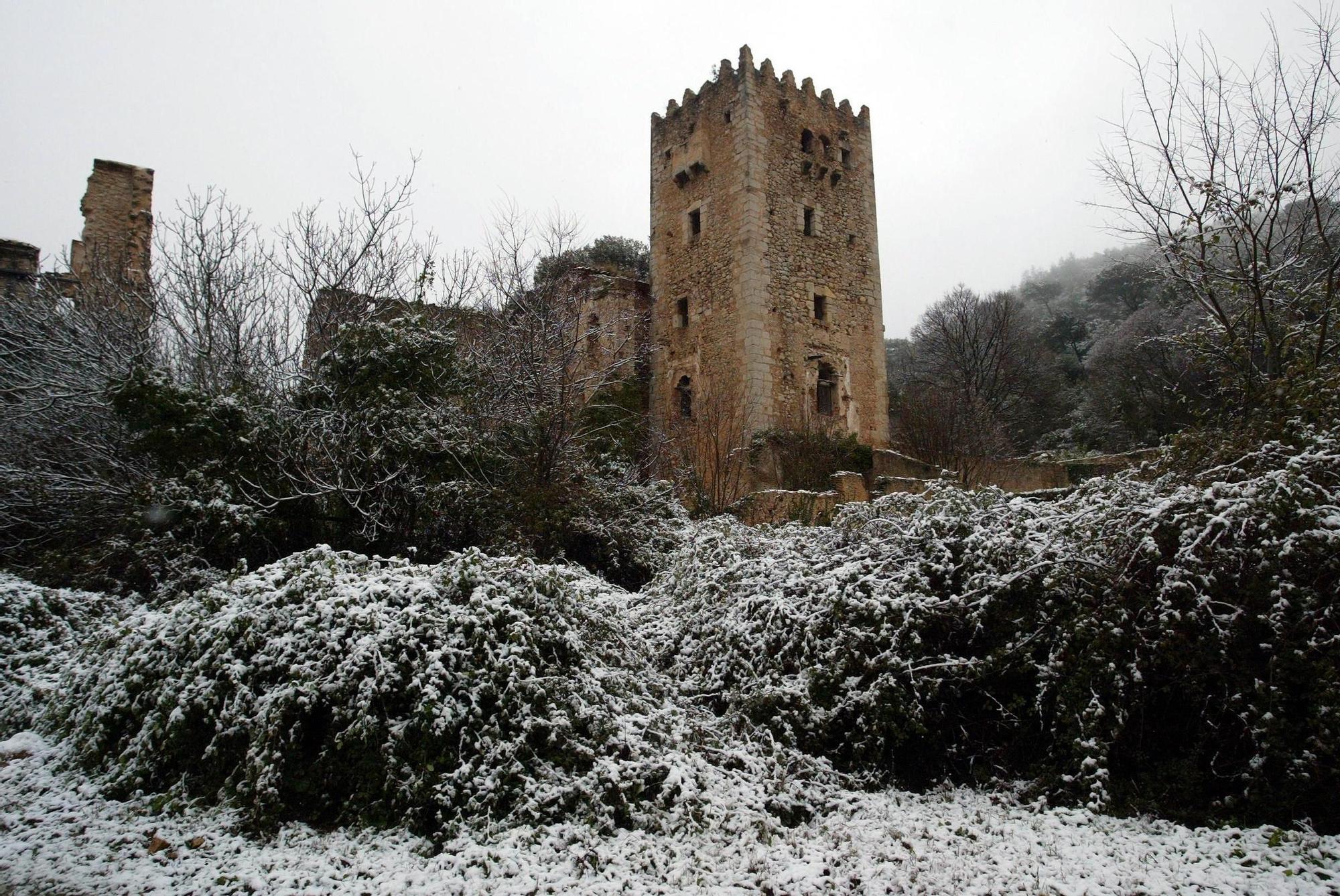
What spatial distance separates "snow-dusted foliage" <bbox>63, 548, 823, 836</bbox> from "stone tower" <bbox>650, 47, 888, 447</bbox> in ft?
38.8

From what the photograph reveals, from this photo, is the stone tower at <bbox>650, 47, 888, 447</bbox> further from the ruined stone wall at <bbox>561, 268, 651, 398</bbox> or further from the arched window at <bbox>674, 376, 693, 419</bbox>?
the ruined stone wall at <bbox>561, 268, 651, 398</bbox>

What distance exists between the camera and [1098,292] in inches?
1553

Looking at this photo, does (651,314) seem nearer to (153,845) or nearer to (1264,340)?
(1264,340)

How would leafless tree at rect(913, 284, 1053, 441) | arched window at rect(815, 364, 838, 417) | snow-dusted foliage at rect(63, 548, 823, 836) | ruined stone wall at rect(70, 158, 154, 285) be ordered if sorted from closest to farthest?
1. snow-dusted foliage at rect(63, 548, 823, 836)
2. ruined stone wall at rect(70, 158, 154, 285)
3. arched window at rect(815, 364, 838, 417)
4. leafless tree at rect(913, 284, 1053, 441)

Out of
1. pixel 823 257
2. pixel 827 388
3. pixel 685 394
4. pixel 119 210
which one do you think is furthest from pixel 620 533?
pixel 119 210

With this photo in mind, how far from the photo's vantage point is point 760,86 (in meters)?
17.9

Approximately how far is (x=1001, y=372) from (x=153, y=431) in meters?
28.4

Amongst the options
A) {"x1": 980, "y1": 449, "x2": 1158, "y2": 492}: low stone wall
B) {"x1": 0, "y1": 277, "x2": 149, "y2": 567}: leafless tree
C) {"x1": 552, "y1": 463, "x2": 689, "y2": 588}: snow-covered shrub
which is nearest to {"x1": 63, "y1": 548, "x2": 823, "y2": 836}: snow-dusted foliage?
{"x1": 0, "y1": 277, "x2": 149, "y2": 567}: leafless tree

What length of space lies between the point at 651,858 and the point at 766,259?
15055 millimetres

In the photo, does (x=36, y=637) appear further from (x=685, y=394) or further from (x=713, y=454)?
(x=685, y=394)

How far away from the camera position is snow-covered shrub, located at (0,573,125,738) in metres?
5.05

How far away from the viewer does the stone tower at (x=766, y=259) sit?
17047 millimetres

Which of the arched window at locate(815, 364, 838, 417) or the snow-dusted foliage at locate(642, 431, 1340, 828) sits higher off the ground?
the arched window at locate(815, 364, 838, 417)

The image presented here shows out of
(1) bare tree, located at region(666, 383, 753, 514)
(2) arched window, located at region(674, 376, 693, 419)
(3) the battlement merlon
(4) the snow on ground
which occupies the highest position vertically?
(3) the battlement merlon
